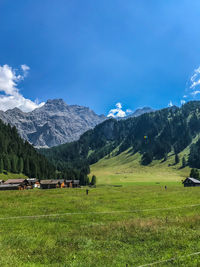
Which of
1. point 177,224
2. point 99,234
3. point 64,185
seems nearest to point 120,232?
point 99,234

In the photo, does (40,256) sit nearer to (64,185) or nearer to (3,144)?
(64,185)

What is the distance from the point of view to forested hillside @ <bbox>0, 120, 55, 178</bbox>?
374ft

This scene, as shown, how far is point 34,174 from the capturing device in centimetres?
12494

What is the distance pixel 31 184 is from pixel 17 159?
23.4m

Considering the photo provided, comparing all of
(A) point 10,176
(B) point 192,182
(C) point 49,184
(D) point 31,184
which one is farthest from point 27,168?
(B) point 192,182

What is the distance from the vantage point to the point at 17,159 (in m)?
120

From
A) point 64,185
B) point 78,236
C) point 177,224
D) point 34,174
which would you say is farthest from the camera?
point 34,174


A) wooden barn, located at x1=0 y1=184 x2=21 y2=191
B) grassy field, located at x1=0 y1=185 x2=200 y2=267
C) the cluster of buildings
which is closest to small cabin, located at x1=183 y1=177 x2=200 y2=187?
the cluster of buildings

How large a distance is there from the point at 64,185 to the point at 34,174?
2609 cm

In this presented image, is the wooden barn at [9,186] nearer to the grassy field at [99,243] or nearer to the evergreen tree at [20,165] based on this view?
the evergreen tree at [20,165]

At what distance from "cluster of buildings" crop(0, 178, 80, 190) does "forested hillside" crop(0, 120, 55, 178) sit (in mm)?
14310

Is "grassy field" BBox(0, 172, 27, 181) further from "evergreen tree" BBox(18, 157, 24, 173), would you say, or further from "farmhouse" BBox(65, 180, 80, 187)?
"farmhouse" BBox(65, 180, 80, 187)

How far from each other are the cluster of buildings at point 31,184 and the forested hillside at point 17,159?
46.9ft


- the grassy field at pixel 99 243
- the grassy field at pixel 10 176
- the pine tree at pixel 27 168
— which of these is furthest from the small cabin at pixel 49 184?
the grassy field at pixel 99 243
